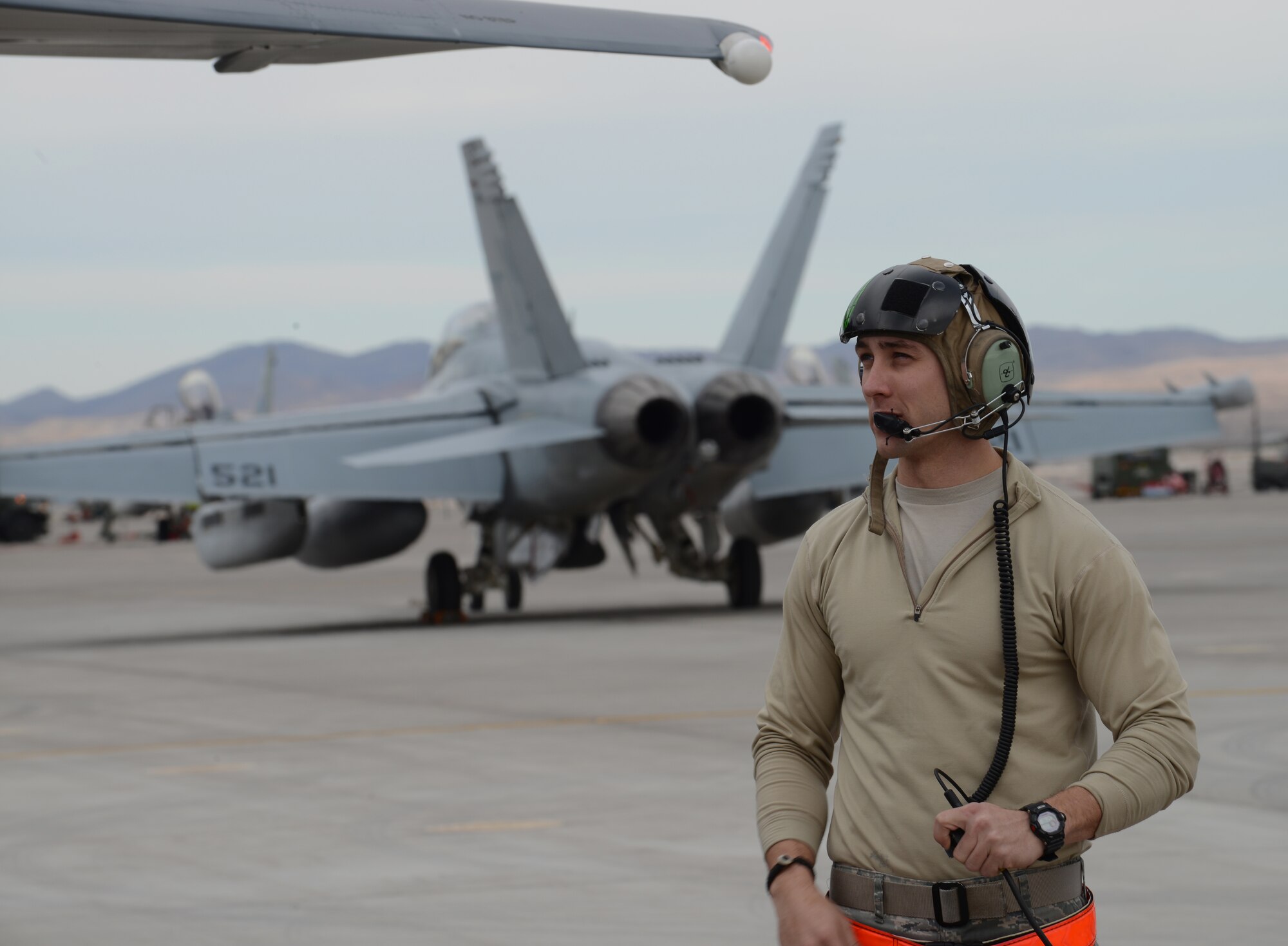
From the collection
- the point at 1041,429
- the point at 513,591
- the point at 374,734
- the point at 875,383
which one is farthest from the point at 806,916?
the point at 1041,429

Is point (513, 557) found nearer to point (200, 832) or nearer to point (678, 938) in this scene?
point (200, 832)

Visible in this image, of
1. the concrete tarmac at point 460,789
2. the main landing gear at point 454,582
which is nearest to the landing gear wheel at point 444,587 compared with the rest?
the main landing gear at point 454,582

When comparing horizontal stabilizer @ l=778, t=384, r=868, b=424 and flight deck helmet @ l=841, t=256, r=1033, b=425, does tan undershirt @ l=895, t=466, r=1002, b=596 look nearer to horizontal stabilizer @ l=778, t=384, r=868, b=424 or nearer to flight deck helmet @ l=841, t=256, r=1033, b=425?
flight deck helmet @ l=841, t=256, r=1033, b=425

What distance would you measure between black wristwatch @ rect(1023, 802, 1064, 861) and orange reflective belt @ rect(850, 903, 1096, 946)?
290mm

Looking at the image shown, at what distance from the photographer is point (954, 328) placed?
9.98ft

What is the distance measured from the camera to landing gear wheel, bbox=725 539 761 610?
22.8m

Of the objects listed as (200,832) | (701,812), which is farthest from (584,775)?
(200,832)

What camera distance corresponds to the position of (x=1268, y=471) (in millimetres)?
76375

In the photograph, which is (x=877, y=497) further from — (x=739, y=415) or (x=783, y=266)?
(x=783, y=266)

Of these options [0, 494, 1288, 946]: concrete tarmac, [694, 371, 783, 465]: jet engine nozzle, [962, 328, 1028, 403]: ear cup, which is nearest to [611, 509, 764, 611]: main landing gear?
[0, 494, 1288, 946]: concrete tarmac

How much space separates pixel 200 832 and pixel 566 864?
208 cm

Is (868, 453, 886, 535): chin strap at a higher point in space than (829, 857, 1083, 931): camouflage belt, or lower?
higher

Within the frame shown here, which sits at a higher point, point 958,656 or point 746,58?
point 746,58

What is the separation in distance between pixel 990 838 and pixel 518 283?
61.9 ft
